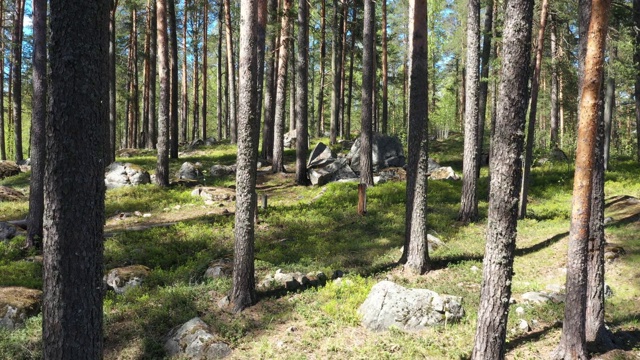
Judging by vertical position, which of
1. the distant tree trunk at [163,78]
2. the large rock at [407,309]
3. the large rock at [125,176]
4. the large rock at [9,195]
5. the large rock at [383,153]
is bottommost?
the large rock at [407,309]

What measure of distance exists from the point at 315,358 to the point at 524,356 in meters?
3.37

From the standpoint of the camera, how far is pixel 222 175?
802 inches

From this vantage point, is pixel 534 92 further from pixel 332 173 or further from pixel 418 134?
pixel 332 173

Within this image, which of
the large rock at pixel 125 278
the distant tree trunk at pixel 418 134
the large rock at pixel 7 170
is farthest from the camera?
the large rock at pixel 7 170

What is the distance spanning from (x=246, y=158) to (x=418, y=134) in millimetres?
4031

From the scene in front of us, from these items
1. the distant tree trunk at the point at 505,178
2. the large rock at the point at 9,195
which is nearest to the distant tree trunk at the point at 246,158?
the distant tree trunk at the point at 505,178

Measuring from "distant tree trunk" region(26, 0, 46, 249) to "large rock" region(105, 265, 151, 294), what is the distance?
3.42 metres

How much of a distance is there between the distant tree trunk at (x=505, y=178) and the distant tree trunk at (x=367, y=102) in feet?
34.3

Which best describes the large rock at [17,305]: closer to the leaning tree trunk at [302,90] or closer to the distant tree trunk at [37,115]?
the distant tree trunk at [37,115]

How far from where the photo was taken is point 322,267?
10.1 meters

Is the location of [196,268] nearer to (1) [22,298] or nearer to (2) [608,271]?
(1) [22,298]

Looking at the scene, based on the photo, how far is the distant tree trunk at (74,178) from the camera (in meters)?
3.64

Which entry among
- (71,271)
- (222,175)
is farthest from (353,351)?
(222,175)

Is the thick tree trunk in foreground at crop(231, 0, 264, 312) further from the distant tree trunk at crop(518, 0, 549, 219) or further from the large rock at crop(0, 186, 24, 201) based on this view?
the large rock at crop(0, 186, 24, 201)
